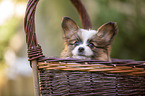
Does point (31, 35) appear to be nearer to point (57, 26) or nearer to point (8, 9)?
point (57, 26)

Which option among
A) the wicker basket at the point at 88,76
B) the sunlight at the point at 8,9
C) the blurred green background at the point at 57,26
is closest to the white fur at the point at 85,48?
the wicker basket at the point at 88,76

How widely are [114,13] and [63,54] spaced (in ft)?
6.11

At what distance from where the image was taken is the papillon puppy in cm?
170

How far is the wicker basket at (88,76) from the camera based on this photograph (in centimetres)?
120

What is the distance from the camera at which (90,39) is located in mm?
1726

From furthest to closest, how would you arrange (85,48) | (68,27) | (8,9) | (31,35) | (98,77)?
(8,9) < (68,27) < (85,48) < (31,35) < (98,77)

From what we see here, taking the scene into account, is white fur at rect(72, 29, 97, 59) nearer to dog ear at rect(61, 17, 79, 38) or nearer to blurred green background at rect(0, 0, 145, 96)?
dog ear at rect(61, 17, 79, 38)

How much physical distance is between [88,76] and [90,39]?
0.56 metres

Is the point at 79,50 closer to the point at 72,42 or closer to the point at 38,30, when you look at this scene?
the point at 72,42

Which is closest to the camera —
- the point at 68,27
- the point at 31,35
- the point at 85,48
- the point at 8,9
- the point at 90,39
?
the point at 31,35

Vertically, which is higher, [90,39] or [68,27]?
[68,27]

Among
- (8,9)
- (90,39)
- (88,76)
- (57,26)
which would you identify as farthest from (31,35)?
(8,9)

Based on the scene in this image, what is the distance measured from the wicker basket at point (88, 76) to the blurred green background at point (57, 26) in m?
2.18

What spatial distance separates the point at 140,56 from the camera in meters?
3.38
